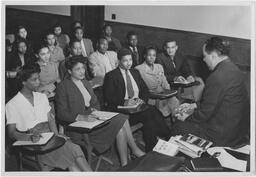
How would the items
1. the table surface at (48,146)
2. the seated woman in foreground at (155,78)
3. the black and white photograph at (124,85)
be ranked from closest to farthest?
1. the table surface at (48,146)
2. the black and white photograph at (124,85)
3. the seated woman in foreground at (155,78)

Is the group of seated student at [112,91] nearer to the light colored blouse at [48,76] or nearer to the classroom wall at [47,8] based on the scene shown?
the light colored blouse at [48,76]

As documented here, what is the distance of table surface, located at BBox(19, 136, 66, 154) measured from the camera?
7.83ft

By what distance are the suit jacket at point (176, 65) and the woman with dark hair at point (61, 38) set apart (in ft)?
2.76

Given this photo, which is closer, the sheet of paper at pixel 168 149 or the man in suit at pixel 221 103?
the sheet of paper at pixel 168 149

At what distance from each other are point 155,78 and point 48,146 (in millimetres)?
1143

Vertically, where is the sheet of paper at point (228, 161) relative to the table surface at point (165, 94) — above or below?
below

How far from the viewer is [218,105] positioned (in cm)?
262

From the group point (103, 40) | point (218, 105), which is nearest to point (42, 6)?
point (103, 40)

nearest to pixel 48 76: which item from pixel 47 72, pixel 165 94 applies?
pixel 47 72

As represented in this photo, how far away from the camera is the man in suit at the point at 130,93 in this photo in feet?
9.81

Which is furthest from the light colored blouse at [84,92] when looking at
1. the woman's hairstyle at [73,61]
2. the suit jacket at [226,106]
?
the suit jacket at [226,106]

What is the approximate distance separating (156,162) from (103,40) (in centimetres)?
134

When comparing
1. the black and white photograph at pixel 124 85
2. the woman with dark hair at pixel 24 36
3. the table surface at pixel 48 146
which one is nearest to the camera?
the table surface at pixel 48 146

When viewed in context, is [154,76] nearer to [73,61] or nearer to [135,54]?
[135,54]
